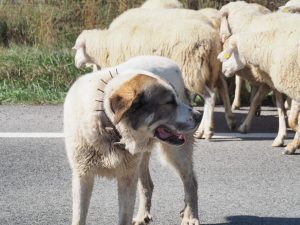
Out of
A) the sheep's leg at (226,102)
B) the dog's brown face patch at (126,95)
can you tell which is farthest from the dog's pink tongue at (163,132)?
the sheep's leg at (226,102)

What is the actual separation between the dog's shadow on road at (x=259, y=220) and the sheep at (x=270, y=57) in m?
1.95

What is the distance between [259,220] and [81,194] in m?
1.44

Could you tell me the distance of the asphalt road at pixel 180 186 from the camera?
17.6 feet

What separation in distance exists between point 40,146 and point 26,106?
1.99 m

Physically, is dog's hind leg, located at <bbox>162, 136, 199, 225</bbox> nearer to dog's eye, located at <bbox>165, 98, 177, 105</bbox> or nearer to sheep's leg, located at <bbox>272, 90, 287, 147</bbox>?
dog's eye, located at <bbox>165, 98, 177, 105</bbox>

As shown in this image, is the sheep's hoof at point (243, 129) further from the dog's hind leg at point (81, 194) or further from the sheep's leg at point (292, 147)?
the dog's hind leg at point (81, 194)

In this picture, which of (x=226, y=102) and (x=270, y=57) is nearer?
(x=270, y=57)

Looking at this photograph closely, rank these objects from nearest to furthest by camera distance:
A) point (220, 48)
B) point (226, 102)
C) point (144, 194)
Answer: point (144, 194)
point (220, 48)
point (226, 102)

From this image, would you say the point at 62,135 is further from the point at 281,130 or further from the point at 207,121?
the point at 281,130

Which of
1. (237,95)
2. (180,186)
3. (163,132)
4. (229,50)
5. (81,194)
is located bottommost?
(237,95)

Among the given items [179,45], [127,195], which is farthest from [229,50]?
[127,195]

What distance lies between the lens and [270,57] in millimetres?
7355

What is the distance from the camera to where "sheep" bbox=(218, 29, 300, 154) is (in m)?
7.11

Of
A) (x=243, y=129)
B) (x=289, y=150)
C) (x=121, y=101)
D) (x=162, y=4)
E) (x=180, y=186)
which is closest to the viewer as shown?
(x=121, y=101)
